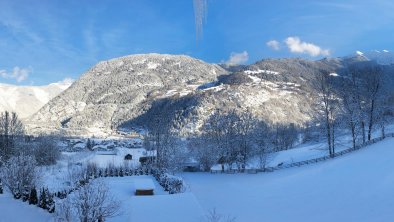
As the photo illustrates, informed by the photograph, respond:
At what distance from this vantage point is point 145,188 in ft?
129

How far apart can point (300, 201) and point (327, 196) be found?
2.33 meters

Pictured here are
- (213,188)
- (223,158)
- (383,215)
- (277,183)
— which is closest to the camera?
(383,215)

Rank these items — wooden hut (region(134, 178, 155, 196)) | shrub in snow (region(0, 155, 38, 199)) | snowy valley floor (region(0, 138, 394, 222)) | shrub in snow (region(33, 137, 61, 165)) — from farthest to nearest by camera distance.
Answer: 1. shrub in snow (region(33, 137, 61, 165))
2. wooden hut (region(134, 178, 155, 196))
3. shrub in snow (region(0, 155, 38, 199))
4. snowy valley floor (region(0, 138, 394, 222))

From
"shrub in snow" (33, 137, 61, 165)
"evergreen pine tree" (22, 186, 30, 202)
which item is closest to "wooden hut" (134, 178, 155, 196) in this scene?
"evergreen pine tree" (22, 186, 30, 202)

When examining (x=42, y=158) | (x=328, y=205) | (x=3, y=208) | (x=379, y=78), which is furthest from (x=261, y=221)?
(x=42, y=158)

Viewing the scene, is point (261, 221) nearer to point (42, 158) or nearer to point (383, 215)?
point (383, 215)

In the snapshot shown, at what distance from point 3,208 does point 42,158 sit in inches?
2404

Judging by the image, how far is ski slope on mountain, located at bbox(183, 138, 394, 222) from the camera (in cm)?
2644

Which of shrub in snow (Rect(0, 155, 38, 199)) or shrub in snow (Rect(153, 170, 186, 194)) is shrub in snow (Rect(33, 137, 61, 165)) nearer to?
shrub in snow (Rect(153, 170, 186, 194))

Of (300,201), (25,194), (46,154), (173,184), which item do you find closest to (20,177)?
(25,194)

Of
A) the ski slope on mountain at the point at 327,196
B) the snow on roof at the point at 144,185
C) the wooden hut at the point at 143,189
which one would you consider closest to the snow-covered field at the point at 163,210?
the ski slope on mountain at the point at 327,196

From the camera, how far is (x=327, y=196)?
3134 centimetres

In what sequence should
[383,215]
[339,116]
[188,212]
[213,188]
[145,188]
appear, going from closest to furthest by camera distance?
[383,215]
[188,212]
[145,188]
[213,188]
[339,116]

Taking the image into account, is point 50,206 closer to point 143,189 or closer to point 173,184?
point 143,189
